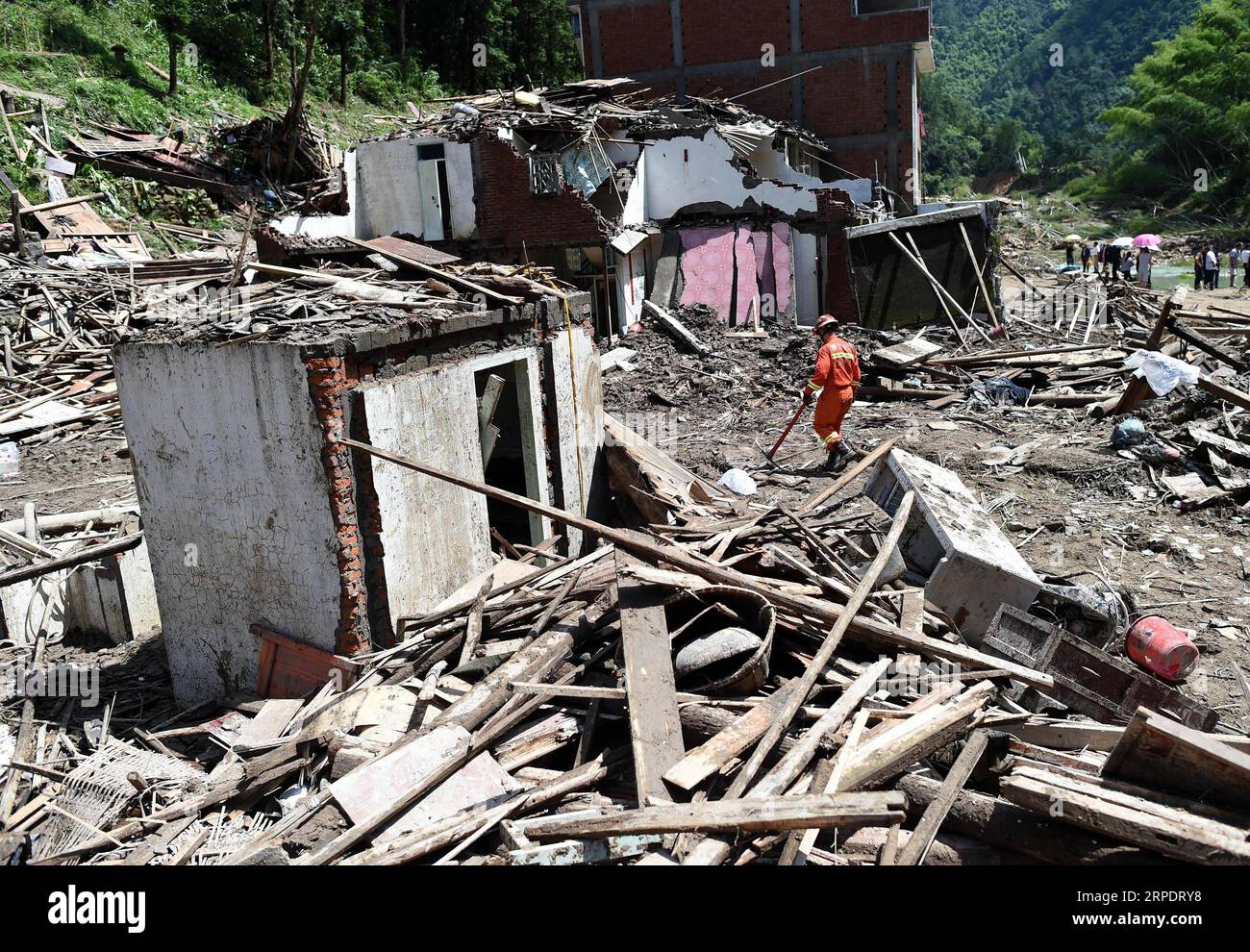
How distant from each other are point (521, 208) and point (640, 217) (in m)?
2.64

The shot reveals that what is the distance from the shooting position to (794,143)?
2428 cm

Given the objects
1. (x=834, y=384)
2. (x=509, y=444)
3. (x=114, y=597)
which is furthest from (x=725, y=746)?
(x=834, y=384)

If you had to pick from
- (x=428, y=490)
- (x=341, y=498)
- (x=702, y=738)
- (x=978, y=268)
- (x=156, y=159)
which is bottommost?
(x=702, y=738)

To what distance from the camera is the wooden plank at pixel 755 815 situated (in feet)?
12.0

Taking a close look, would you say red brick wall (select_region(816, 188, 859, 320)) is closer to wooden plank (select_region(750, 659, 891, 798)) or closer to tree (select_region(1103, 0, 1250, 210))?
wooden plank (select_region(750, 659, 891, 798))

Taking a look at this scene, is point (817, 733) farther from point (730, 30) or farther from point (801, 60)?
point (730, 30)

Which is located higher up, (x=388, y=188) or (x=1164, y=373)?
(x=388, y=188)

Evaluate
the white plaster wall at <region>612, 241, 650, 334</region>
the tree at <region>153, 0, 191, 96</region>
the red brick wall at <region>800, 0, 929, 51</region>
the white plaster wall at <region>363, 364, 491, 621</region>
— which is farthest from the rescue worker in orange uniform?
the tree at <region>153, 0, 191, 96</region>

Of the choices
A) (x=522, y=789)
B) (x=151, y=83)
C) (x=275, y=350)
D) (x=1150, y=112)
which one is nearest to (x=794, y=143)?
(x=151, y=83)

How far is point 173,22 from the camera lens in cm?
2559

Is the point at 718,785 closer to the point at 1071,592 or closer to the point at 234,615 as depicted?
the point at 1071,592

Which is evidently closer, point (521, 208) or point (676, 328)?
point (676, 328)

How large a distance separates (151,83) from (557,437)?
82.5 ft

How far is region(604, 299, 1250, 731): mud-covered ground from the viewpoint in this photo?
773 centimetres
